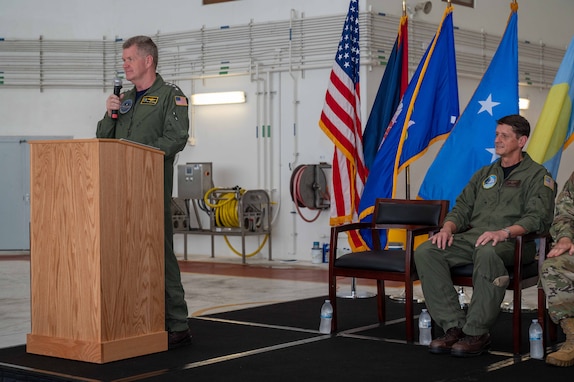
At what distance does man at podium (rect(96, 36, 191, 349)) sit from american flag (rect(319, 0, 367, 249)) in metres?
2.68

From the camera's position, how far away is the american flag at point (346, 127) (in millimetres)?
7465

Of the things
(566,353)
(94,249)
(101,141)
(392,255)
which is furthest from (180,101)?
(566,353)

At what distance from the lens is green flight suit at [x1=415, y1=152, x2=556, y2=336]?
4.70 meters

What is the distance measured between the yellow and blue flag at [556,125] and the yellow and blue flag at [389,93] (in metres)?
1.49

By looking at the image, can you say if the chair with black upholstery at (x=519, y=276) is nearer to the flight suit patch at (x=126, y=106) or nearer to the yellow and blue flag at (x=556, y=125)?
the yellow and blue flag at (x=556, y=125)

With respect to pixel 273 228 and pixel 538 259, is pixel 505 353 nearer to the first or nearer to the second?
pixel 538 259

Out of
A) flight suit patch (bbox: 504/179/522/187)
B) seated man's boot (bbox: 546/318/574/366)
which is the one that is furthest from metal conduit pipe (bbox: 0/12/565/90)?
seated man's boot (bbox: 546/318/574/366)

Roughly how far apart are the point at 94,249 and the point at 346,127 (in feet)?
11.6

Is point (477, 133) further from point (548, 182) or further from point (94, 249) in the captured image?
point (94, 249)

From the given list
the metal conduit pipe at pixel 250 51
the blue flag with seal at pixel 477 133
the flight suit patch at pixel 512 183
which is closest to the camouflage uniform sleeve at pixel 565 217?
the flight suit patch at pixel 512 183

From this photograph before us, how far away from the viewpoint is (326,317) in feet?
17.8

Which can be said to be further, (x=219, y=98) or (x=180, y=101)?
(x=219, y=98)

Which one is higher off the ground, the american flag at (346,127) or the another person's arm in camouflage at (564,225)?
the american flag at (346,127)

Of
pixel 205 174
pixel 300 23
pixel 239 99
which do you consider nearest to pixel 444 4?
pixel 300 23
